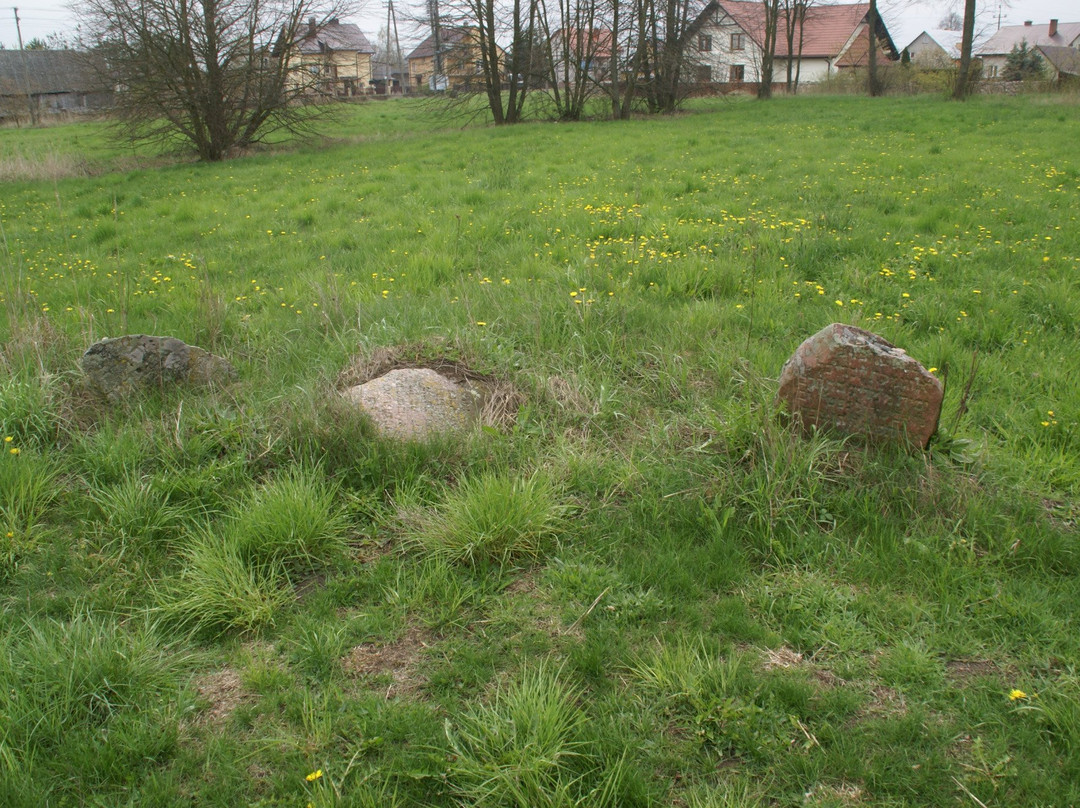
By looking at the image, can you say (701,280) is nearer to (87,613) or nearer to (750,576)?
(750,576)

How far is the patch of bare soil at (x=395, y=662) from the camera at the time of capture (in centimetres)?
268

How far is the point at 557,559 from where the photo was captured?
3.29m

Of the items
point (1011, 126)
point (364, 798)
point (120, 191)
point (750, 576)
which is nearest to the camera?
point (364, 798)

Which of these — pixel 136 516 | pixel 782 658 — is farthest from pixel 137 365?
pixel 782 658

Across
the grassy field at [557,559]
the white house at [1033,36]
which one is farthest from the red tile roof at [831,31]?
the grassy field at [557,559]

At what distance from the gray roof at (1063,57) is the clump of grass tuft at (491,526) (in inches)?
2473

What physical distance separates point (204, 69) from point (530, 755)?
21.3 meters

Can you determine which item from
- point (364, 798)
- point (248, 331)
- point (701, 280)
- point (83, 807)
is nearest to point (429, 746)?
point (364, 798)

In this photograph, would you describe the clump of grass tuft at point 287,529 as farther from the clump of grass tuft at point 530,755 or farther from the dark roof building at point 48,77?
the dark roof building at point 48,77

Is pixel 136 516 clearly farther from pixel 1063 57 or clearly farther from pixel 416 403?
pixel 1063 57

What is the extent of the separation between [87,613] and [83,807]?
37.8 inches

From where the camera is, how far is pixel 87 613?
9.77 feet

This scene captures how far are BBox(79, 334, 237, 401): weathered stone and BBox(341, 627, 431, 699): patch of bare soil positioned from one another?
251 centimetres

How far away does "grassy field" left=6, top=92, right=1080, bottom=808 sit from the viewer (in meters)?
2.35
